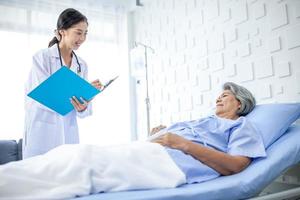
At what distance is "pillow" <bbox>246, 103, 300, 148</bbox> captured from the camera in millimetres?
1544

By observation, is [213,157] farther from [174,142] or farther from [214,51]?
[214,51]

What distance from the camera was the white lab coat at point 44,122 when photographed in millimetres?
1917

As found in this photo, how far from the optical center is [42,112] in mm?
1942

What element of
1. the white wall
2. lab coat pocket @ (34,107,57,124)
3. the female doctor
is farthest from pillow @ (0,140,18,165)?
the white wall

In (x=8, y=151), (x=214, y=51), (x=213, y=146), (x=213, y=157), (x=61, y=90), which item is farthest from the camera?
(x=8, y=151)

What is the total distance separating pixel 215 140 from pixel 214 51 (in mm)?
1021

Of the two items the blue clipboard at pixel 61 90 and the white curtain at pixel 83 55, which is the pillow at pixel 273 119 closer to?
the blue clipboard at pixel 61 90

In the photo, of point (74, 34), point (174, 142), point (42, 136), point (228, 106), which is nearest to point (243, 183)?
point (174, 142)

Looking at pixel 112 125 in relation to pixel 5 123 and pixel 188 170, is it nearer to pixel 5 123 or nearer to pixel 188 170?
pixel 5 123

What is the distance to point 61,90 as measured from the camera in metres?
1.68

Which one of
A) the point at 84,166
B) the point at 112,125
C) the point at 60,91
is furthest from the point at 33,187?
the point at 112,125

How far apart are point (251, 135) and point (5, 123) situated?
2502 mm

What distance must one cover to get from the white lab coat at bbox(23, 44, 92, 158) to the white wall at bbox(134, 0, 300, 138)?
0.99 m

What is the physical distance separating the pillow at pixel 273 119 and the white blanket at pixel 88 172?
1.88ft
